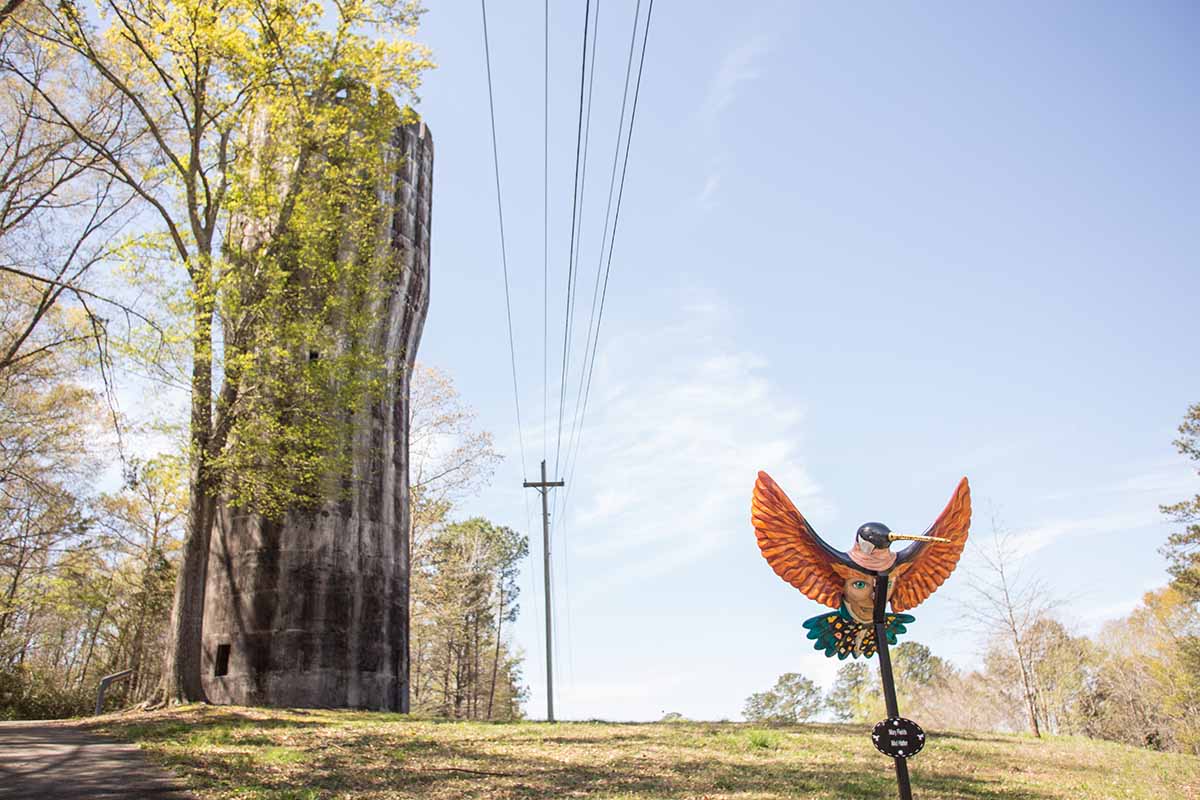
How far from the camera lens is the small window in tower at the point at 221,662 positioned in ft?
60.3

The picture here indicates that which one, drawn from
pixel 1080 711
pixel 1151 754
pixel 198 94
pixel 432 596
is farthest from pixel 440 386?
pixel 1080 711

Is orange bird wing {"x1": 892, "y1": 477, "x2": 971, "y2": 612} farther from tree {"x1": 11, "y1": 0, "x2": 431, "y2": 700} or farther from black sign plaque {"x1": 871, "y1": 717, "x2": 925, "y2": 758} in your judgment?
tree {"x1": 11, "y1": 0, "x2": 431, "y2": 700}

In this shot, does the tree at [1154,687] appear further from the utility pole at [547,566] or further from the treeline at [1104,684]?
the utility pole at [547,566]

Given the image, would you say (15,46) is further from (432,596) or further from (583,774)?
(432,596)

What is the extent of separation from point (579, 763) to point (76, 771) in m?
5.92

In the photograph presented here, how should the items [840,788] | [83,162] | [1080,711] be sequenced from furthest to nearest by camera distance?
1. [1080,711]
2. [83,162]
3. [840,788]

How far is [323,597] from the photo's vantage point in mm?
18781

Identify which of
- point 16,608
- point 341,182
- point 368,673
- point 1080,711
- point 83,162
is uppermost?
point 83,162

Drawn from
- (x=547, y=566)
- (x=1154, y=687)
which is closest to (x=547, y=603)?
(x=547, y=566)

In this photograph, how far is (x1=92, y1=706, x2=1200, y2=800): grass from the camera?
9.15 metres

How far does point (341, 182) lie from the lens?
19172 mm

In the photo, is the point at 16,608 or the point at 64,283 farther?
the point at 16,608

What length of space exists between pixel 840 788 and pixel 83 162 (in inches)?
845

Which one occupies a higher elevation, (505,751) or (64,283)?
(64,283)
